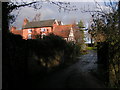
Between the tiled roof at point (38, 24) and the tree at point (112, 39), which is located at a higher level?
the tiled roof at point (38, 24)

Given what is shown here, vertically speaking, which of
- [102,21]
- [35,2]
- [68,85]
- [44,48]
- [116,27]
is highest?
[35,2]

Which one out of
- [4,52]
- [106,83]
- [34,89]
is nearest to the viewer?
[4,52]

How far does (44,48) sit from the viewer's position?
6898 mm

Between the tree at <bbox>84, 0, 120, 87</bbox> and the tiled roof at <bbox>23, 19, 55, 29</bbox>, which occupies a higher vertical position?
the tiled roof at <bbox>23, 19, 55, 29</bbox>

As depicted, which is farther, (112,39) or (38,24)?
(38,24)

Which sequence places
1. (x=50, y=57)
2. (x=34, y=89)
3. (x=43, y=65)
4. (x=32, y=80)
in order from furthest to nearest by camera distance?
(x=50, y=57) → (x=43, y=65) → (x=32, y=80) → (x=34, y=89)

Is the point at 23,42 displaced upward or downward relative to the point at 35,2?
downward

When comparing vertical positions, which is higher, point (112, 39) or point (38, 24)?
point (38, 24)

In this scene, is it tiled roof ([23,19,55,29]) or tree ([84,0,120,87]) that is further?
tiled roof ([23,19,55,29])

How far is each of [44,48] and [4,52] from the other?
367cm

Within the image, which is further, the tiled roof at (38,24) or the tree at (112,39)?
the tiled roof at (38,24)

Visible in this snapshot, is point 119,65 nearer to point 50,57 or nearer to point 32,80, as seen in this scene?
point 32,80

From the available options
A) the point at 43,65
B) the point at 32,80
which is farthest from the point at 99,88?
the point at 43,65

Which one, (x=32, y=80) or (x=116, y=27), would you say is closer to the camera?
(x=116, y=27)
